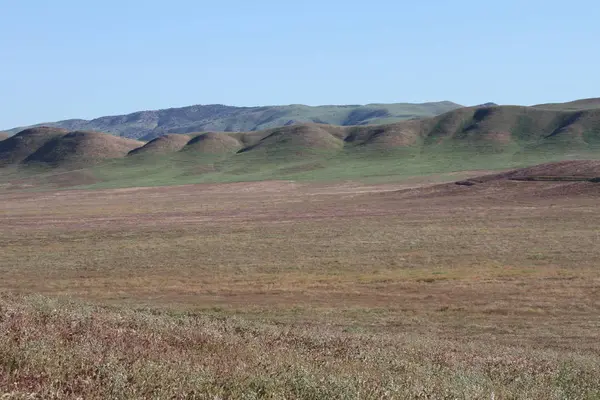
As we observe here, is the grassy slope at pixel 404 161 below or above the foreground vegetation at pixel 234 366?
below

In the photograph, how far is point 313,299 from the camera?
Answer: 100 feet

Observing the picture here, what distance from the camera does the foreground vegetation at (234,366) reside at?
815 centimetres

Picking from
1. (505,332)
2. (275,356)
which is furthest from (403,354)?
(505,332)

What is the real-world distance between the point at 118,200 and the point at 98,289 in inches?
3372

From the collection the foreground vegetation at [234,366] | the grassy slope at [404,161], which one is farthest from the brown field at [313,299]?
the grassy slope at [404,161]

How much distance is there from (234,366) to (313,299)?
68.1 feet

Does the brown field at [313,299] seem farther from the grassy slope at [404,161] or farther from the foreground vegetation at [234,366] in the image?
the grassy slope at [404,161]

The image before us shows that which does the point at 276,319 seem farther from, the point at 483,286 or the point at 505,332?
the point at 483,286

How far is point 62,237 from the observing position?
2363 inches

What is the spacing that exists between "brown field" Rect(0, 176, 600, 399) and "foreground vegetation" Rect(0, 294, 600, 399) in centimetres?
4

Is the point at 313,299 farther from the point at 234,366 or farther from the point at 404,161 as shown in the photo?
the point at 404,161

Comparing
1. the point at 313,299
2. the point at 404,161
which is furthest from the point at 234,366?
the point at 404,161

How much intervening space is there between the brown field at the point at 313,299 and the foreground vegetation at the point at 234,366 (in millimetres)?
39

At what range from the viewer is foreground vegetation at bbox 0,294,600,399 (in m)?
8.15
